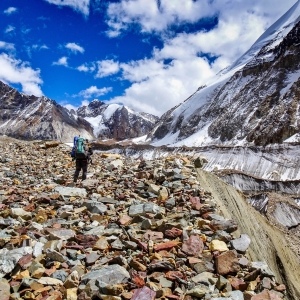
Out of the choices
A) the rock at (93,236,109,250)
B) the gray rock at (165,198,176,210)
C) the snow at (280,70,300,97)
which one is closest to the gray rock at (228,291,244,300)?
the rock at (93,236,109,250)

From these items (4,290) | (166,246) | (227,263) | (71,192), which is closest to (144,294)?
(166,246)

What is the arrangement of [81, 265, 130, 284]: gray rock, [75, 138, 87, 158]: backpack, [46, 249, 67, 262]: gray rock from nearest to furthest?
[81, 265, 130, 284]: gray rock
[46, 249, 67, 262]: gray rock
[75, 138, 87, 158]: backpack

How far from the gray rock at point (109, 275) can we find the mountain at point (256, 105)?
6914 centimetres

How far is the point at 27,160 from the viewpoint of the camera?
15.0 m

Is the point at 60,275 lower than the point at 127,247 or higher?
lower

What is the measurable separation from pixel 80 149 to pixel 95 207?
4149 millimetres

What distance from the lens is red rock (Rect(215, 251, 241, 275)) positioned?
4.43m

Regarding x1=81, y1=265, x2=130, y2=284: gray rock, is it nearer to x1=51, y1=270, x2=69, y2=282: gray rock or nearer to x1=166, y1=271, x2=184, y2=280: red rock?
x1=51, y1=270, x2=69, y2=282: gray rock

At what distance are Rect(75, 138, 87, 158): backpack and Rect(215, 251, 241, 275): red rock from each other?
7133mm

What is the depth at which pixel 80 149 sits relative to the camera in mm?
10672

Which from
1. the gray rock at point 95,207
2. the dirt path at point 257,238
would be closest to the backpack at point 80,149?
the gray rock at point 95,207

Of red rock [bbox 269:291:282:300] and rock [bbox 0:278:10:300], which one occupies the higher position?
rock [bbox 0:278:10:300]

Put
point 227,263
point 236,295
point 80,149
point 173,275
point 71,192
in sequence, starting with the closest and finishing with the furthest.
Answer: point 236,295
point 173,275
point 227,263
point 71,192
point 80,149

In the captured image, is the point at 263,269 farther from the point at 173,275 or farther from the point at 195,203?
the point at 195,203
